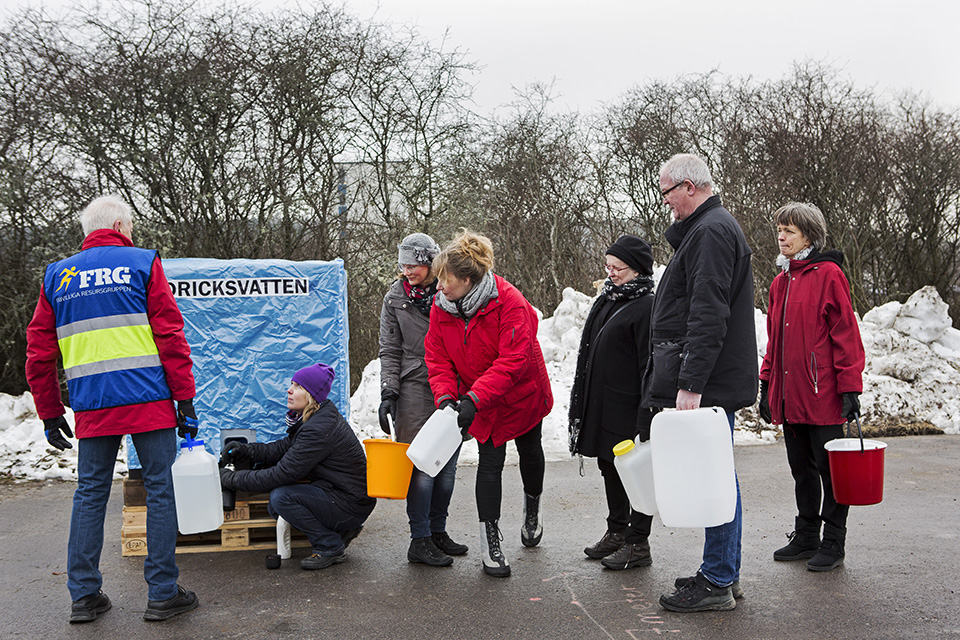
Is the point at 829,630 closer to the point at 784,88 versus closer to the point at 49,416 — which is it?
the point at 49,416

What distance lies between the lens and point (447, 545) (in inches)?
190

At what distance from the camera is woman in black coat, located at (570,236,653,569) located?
443 cm

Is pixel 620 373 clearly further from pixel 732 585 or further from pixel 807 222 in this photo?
pixel 807 222

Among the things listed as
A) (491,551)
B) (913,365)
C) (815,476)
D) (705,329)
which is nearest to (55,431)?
(491,551)

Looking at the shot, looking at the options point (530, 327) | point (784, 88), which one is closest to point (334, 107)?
point (530, 327)

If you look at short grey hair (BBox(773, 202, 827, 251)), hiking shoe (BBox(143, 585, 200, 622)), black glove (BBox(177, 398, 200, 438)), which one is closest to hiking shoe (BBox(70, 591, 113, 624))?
hiking shoe (BBox(143, 585, 200, 622))

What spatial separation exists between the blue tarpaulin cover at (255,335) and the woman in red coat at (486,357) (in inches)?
49.2

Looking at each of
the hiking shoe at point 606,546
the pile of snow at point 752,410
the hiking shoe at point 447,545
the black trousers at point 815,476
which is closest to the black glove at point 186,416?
the hiking shoe at point 447,545

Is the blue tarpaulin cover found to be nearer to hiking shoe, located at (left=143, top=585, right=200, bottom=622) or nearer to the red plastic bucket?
hiking shoe, located at (left=143, top=585, right=200, bottom=622)

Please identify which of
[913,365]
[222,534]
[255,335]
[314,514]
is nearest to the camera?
[314,514]

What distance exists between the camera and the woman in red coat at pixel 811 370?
4.32 m

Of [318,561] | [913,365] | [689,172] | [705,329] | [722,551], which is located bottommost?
[318,561]

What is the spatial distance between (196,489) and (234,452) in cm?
38

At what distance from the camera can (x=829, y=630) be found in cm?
349
